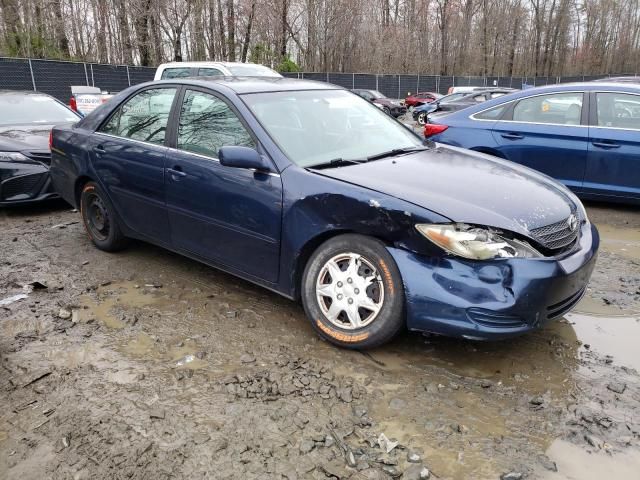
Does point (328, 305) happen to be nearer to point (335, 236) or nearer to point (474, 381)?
point (335, 236)

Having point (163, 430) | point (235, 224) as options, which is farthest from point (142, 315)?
point (163, 430)

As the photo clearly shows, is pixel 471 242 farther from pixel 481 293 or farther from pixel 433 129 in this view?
pixel 433 129

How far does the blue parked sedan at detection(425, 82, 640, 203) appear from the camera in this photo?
578cm

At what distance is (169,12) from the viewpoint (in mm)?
27891

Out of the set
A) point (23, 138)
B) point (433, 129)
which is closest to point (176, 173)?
point (23, 138)

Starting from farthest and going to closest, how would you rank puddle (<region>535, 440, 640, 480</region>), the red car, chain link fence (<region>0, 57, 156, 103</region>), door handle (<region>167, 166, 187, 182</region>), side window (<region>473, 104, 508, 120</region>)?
the red car
chain link fence (<region>0, 57, 156, 103</region>)
side window (<region>473, 104, 508, 120</region>)
door handle (<region>167, 166, 187, 182</region>)
puddle (<region>535, 440, 640, 480</region>)

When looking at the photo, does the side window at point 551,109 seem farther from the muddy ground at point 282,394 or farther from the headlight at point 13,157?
the headlight at point 13,157

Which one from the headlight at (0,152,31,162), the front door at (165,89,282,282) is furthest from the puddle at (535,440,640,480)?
the headlight at (0,152,31,162)

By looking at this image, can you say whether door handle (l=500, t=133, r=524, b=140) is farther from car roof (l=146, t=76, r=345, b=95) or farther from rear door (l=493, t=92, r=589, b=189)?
car roof (l=146, t=76, r=345, b=95)

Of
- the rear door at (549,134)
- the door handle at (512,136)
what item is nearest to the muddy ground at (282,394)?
the rear door at (549,134)

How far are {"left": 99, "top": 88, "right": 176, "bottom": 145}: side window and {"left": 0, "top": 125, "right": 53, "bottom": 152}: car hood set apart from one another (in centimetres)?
224

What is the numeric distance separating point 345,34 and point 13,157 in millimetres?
37402

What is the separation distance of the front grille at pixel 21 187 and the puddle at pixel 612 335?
5778 millimetres

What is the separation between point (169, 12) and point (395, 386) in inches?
1155
